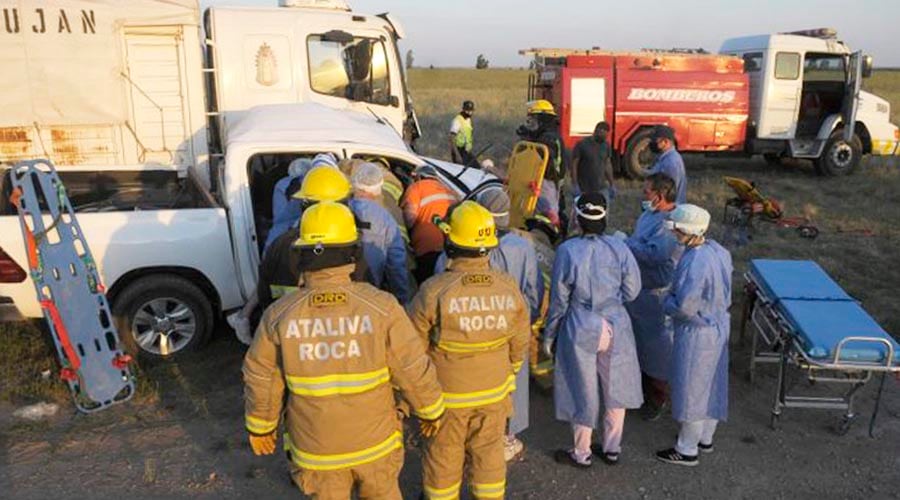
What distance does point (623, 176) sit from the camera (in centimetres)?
1428

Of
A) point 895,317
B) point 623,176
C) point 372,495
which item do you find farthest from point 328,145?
point 623,176

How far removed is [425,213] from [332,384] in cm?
252

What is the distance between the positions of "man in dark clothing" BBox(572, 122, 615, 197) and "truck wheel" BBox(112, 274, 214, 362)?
4.84m

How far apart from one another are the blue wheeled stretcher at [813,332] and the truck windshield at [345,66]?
5.12 metres

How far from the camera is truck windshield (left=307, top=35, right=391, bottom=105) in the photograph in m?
8.62

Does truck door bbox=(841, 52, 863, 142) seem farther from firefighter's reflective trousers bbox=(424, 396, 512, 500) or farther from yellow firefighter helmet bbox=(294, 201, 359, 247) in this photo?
yellow firefighter helmet bbox=(294, 201, 359, 247)

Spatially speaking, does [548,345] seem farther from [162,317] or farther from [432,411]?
[162,317]

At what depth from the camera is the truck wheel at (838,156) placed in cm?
1440

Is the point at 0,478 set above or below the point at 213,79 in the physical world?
below

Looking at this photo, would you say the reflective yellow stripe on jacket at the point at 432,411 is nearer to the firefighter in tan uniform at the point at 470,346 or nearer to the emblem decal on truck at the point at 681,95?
the firefighter in tan uniform at the point at 470,346

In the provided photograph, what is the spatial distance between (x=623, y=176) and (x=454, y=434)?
38.1 ft

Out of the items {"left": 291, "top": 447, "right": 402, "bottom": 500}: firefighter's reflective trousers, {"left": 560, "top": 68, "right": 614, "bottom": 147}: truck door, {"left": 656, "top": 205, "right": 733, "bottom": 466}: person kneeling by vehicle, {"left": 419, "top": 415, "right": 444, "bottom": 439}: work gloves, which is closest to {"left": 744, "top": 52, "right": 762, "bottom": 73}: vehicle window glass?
{"left": 560, "top": 68, "right": 614, "bottom": 147}: truck door

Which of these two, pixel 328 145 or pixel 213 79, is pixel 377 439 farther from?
pixel 213 79

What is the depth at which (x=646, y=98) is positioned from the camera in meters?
13.7
